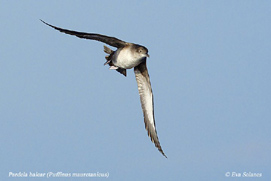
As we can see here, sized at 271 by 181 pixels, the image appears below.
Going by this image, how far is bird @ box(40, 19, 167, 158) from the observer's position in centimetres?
2356

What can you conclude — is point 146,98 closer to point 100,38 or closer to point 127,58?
point 127,58

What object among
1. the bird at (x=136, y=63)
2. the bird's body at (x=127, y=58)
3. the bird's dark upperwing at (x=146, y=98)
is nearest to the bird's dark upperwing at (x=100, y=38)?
the bird at (x=136, y=63)

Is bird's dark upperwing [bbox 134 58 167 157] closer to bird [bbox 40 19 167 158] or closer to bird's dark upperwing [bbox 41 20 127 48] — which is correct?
bird [bbox 40 19 167 158]

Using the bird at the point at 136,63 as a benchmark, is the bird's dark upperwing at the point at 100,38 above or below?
above

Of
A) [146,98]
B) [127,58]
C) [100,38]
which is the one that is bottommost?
[146,98]

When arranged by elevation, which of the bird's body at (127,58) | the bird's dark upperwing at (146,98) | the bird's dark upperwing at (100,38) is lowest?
the bird's dark upperwing at (146,98)

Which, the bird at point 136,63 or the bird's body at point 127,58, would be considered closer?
the bird at point 136,63

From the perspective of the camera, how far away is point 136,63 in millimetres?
24375

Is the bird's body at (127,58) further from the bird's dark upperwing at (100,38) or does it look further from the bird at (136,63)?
the bird's dark upperwing at (100,38)

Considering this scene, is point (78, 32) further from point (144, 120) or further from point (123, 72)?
point (144, 120)

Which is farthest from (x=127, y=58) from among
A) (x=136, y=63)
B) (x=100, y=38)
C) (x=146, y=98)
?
(x=146, y=98)

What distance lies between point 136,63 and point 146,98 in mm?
2883

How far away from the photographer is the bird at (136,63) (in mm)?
23562

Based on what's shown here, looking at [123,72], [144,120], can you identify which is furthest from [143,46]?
[144,120]
